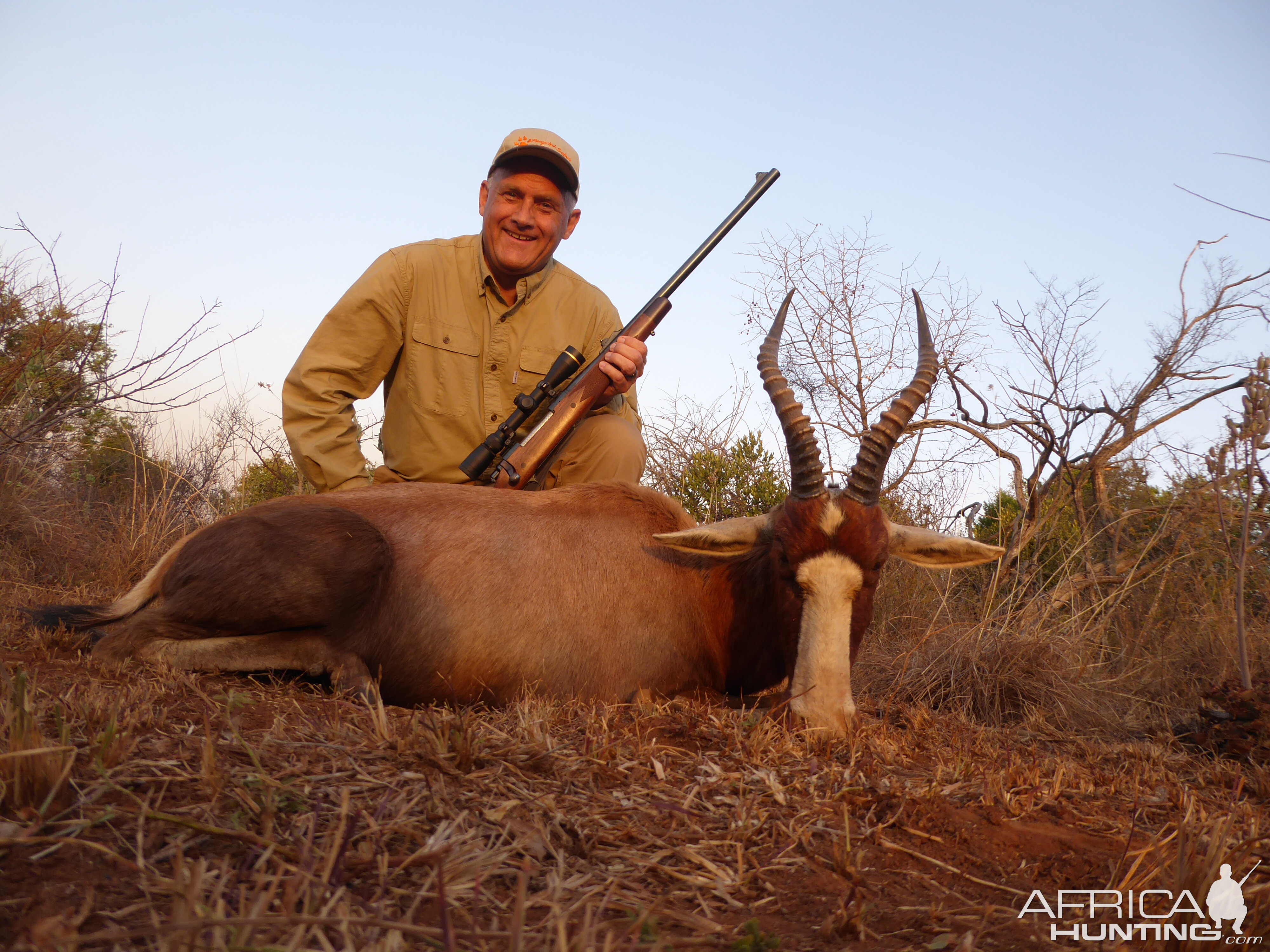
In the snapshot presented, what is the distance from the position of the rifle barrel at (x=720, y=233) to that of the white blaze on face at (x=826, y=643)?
2672 millimetres

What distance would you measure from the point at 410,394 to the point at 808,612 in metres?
3.26

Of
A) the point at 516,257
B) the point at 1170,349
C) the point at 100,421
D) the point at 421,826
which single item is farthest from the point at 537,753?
the point at 100,421

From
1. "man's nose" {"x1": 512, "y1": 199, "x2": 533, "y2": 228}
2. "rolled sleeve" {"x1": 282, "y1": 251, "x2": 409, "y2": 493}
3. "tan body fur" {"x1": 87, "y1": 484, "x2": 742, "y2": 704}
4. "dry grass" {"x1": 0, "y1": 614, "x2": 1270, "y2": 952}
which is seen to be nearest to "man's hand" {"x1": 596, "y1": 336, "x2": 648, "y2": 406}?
"man's nose" {"x1": 512, "y1": 199, "x2": 533, "y2": 228}

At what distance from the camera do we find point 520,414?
211 inches

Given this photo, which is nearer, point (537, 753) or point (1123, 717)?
point (537, 753)

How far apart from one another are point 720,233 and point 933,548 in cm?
310

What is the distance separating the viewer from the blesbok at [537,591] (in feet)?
12.1

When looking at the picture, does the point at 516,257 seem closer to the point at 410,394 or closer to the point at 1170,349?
the point at 410,394

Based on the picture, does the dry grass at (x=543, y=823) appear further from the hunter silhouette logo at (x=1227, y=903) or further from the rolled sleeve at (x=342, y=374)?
the rolled sleeve at (x=342, y=374)

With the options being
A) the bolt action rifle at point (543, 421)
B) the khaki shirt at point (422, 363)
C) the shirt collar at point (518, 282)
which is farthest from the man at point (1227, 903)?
the shirt collar at point (518, 282)

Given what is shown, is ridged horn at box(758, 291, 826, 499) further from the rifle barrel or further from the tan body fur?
the rifle barrel

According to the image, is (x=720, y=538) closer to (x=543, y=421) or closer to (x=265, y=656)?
(x=543, y=421)

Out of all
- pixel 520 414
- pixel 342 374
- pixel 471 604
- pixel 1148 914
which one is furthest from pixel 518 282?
pixel 1148 914

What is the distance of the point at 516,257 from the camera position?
19.3 ft
